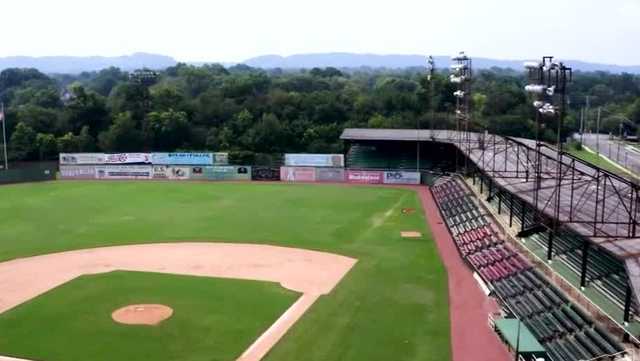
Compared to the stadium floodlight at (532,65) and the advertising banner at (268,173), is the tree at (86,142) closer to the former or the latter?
the advertising banner at (268,173)

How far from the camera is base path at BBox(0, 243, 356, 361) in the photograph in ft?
107

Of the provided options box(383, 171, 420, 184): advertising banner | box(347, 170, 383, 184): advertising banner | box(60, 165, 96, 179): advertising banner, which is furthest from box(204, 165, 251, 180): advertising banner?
box(383, 171, 420, 184): advertising banner

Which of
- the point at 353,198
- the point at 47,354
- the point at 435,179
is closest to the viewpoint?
the point at 47,354

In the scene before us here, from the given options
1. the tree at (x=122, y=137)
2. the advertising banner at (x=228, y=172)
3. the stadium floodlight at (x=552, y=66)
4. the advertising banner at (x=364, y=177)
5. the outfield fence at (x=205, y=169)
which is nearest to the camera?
the stadium floodlight at (x=552, y=66)

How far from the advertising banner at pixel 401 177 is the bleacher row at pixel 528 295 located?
23286 millimetres

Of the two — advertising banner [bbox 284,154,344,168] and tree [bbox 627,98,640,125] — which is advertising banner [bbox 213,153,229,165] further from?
tree [bbox 627,98,640,125]

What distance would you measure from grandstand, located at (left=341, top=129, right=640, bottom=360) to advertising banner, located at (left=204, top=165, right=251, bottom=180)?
29.8 m

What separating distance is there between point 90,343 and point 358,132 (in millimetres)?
53985

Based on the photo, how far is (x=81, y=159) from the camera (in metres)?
77.8

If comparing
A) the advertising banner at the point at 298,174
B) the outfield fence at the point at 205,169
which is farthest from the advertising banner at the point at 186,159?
the advertising banner at the point at 298,174

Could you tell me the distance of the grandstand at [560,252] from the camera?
2300cm

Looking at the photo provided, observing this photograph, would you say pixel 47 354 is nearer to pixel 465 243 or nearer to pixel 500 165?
pixel 465 243

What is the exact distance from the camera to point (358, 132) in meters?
75.9

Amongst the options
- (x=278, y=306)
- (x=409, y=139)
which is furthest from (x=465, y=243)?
(x=409, y=139)
